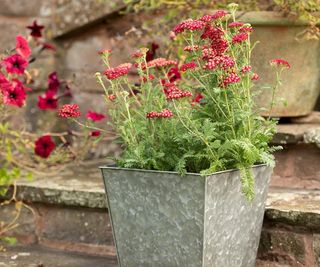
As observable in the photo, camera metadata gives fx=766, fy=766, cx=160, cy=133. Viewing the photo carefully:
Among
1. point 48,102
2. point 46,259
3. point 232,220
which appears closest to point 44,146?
point 48,102

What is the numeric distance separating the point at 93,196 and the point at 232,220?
82cm

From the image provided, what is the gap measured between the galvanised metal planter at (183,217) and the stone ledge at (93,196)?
0.45 feet

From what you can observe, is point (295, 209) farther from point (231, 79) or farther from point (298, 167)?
point (231, 79)

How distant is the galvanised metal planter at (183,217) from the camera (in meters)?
2.34

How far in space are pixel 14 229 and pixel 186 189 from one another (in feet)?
4.14

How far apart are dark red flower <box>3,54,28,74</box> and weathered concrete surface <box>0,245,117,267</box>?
75cm

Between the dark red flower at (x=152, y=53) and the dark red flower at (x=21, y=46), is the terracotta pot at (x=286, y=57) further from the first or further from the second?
the dark red flower at (x=21, y=46)

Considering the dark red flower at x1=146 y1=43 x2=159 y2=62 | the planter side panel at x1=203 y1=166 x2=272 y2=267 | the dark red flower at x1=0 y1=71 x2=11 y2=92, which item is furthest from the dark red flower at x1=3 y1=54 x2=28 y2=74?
the planter side panel at x1=203 y1=166 x2=272 y2=267

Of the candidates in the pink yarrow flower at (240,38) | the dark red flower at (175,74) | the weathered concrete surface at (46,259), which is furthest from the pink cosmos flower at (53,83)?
the pink yarrow flower at (240,38)

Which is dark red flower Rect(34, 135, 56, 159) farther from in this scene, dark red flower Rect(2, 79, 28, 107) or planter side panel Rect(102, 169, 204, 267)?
planter side panel Rect(102, 169, 204, 267)

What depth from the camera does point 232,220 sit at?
2.44 m

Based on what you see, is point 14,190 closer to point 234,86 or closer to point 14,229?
point 14,229

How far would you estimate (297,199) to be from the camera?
9.32 ft

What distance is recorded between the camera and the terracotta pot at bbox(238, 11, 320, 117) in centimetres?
315
